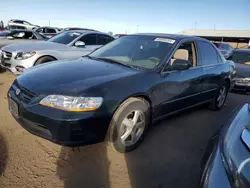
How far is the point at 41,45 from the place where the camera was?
6121 mm

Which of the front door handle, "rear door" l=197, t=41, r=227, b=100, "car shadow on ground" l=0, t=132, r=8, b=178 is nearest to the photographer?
the front door handle

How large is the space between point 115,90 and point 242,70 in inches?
246

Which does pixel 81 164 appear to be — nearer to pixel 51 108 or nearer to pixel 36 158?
pixel 36 158

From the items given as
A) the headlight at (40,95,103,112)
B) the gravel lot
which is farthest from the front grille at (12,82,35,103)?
the gravel lot

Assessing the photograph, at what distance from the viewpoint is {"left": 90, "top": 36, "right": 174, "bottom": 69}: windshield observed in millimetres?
3359

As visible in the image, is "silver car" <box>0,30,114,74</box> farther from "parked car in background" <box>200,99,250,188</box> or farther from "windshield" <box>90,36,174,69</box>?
"parked car in background" <box>200,99,250,188</box>

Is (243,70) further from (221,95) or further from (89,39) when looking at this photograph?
(89,39)

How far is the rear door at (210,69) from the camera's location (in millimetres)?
4125

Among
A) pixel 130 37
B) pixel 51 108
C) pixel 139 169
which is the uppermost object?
pixel 130 37

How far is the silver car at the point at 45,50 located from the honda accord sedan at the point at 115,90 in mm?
2349

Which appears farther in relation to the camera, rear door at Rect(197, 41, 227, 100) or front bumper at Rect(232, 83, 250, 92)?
front bumper at Rect(232, 83, 250, 92)

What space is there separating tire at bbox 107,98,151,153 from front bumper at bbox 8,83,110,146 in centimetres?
15

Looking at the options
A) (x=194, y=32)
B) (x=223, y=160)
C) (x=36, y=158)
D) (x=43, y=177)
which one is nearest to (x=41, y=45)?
(x=36, y=158)

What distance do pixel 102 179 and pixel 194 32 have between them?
53.5 meters
